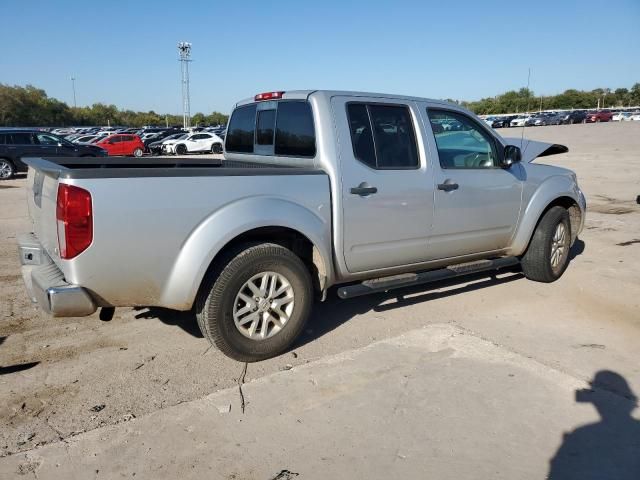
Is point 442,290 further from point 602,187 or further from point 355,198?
point 602,187

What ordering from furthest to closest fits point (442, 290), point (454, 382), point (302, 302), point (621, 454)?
point (442, 290), point (302, 302), point (454, 382), point (621, 454)

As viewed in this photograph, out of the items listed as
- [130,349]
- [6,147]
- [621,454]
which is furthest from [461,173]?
Result: [6,147]

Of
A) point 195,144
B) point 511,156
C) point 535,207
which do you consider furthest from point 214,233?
point 195,144

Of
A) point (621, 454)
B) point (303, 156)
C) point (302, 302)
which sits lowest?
point (621, 454)

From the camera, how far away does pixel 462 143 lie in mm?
5121

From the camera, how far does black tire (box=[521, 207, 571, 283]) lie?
18.7ft

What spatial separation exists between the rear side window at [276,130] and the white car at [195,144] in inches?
1143

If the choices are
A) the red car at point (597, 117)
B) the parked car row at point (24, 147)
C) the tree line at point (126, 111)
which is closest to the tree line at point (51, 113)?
the tree line at point (126, 111)

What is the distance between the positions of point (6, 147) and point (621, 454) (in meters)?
20.7

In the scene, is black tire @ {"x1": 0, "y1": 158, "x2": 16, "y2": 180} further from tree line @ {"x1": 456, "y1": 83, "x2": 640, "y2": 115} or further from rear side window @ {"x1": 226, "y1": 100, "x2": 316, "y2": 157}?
tree line @ {"x1": 456, "y1": 83, "x2": 640, "y2": 115}

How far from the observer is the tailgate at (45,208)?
3.39 metres

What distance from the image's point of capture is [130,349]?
421cm

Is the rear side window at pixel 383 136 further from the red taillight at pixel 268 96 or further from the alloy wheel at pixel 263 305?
the alloy wheel at pixel 263 305

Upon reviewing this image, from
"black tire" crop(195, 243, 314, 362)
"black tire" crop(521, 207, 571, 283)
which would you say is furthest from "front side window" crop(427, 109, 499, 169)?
"black tire" crop(195, 243, 314, 362)
